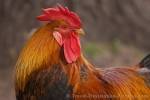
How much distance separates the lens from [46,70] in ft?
12.6

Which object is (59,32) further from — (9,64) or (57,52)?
(9,64)

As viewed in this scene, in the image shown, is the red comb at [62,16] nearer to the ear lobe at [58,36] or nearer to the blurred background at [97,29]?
the ear lobe at [58,36]

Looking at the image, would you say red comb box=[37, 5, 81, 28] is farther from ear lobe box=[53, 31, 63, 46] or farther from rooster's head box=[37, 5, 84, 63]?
ear lobe box=[53, 31, 63, 46]

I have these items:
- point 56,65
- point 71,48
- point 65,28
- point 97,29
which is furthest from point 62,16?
point 97,29

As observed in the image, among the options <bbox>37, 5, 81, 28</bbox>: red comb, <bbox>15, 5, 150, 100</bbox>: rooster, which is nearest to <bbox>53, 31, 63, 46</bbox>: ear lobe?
<bbox>15, 5, 150, 100</bbox>: rooster

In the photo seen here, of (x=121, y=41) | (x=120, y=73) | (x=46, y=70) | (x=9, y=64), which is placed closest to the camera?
(x=46, y=70)

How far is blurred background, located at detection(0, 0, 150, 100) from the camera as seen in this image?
7.19 meters

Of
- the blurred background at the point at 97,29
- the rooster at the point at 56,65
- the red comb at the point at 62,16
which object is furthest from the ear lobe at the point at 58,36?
the blurred background at the point at 97,29

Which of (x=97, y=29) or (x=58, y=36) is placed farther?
(x=97, y=29)

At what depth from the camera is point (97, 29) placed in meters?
8.59

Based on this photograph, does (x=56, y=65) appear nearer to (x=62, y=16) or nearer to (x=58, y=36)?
(x=58, y=36)

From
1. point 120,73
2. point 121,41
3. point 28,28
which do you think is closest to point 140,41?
point 121,41

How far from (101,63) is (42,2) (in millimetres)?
1368

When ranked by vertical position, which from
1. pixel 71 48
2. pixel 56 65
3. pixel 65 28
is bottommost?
pixel 56 65
